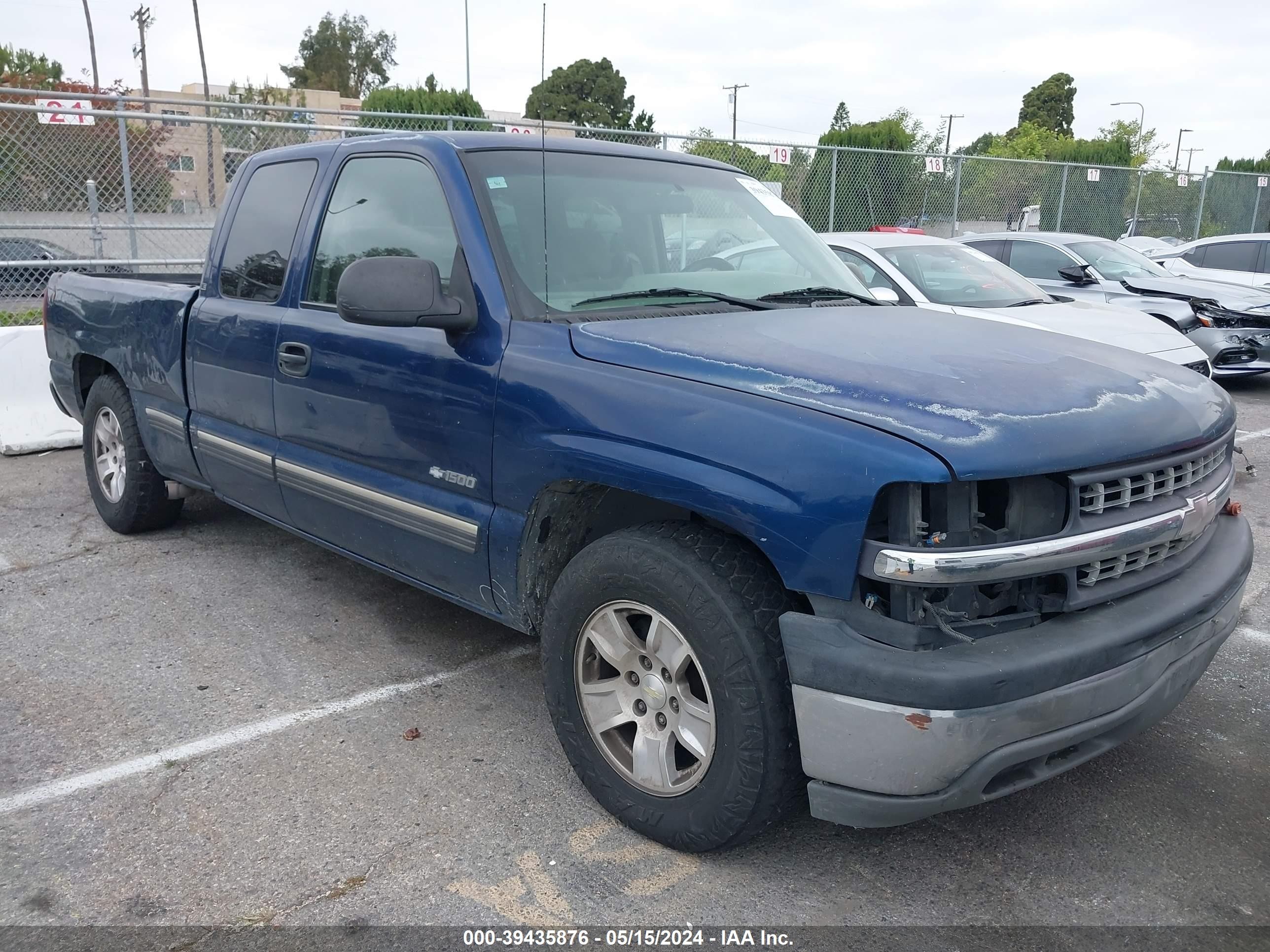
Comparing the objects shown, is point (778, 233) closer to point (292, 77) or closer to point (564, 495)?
point (564, 495)

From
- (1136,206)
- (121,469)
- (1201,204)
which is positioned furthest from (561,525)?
(1201,204)

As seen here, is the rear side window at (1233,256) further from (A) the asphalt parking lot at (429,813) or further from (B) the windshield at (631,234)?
(B) the windshield at (631,234)

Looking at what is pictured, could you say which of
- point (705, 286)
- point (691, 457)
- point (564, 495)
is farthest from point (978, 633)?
point (705, 286)

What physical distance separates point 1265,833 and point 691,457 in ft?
6.52

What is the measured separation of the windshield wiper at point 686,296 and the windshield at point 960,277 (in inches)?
182

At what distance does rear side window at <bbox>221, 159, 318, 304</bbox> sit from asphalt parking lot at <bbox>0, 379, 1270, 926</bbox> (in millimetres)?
1428

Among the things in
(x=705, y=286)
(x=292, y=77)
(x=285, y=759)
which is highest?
(x=292, y=77)

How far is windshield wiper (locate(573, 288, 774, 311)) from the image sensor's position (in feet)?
10.8

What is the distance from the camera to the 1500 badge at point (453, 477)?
323 cm

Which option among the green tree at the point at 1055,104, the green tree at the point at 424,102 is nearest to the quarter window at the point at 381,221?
the green tree at the point at 424,102

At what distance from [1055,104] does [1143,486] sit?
292ft

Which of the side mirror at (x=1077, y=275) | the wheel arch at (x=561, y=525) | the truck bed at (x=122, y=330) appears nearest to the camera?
the wheel arch at (x=561, y=525)

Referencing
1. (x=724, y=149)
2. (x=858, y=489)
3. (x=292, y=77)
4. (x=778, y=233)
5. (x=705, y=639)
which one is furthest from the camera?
(x=292, y=77)

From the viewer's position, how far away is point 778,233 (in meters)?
4.07
